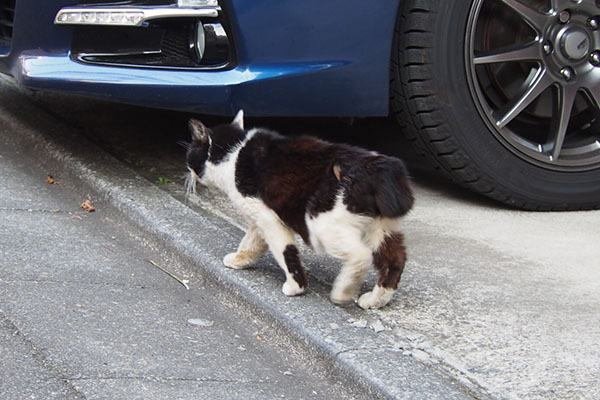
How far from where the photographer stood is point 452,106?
385 cm

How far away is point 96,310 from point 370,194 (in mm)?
1011

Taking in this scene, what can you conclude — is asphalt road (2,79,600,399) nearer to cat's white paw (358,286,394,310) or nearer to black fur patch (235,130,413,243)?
cat's white paw (358,286,394,310)

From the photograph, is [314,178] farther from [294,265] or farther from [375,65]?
[375,65]

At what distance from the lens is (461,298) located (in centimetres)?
311

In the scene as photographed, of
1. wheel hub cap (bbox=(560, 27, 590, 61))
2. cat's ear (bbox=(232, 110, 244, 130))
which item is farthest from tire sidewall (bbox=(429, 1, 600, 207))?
cat's ear (bbox=(232, 110, 244, 130))

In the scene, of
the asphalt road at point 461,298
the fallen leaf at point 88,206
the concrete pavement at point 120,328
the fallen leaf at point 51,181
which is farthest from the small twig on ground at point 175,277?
the fallen leaf at point 51,181

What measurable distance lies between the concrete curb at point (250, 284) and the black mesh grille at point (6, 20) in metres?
0.58

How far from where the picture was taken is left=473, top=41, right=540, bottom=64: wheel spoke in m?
3.89

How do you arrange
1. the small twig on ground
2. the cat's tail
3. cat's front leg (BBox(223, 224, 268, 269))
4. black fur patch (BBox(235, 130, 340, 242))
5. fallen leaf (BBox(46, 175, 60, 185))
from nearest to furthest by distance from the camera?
the cat's tail
black fur patch (BBox(235, 130, 340, 242))
cat's front leg (BBox(223, 224, 268, 269))
the small twig on ground
fallen leaf (BBox(46, 175, 60, 185))

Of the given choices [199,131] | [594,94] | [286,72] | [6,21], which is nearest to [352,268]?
[199,131]

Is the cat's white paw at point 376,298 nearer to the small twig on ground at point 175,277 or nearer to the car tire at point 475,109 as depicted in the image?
the small twig on ground at point 175,277

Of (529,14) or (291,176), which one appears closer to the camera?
(291,176)

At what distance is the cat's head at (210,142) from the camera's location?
3289 millimetres

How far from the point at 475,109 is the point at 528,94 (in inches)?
10.3
